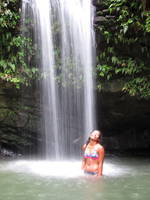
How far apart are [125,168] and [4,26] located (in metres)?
5.00

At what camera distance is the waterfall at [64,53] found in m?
9.45

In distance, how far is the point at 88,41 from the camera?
30.9 feet

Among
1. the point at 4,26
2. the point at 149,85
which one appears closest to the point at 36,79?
the point at 4,26

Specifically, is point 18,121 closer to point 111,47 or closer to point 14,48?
point 14,48

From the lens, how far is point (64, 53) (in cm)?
954

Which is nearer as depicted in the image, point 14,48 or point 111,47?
point 111,47

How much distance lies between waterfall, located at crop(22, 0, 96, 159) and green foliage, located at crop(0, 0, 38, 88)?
24cm

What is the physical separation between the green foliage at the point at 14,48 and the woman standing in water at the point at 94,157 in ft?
10.5

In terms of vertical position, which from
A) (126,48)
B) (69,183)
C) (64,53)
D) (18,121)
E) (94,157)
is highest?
(126,48)

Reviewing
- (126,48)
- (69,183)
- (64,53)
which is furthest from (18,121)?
(69,183)

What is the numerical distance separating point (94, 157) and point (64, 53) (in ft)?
12.2

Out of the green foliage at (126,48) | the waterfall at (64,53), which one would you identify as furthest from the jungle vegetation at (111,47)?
the waterfall at (64,53)

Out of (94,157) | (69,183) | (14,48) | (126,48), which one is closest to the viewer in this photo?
(69,183)

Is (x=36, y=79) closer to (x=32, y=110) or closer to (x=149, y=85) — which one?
(x=32, y=110)
